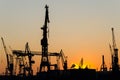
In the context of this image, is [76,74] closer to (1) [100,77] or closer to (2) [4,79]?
(1) [100,77]

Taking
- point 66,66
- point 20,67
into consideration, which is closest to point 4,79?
point 20,67

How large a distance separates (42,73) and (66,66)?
35506 millimetres

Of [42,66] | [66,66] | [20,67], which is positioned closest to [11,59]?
[20,67]

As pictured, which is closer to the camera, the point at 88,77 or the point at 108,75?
the point at 88,77

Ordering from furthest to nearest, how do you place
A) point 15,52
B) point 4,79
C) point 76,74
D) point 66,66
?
point 4,79
point 66,66
point 15,52
point 76,74

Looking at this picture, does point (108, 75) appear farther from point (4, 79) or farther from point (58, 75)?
point (4, 79)

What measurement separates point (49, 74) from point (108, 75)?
28290mm

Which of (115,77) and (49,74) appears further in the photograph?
(115,77)

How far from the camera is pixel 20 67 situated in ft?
638

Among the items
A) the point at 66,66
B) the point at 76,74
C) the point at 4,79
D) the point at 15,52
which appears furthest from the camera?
the point at 4,79

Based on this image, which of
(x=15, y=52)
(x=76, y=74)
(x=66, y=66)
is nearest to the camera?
(x=76, y=74)

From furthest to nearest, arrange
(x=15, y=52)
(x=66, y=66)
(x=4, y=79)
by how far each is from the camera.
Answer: (x=4, y=79), (x=66, y=66), (x=15, y=52)

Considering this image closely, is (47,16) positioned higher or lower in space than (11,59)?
higher

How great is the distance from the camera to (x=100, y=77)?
156m
